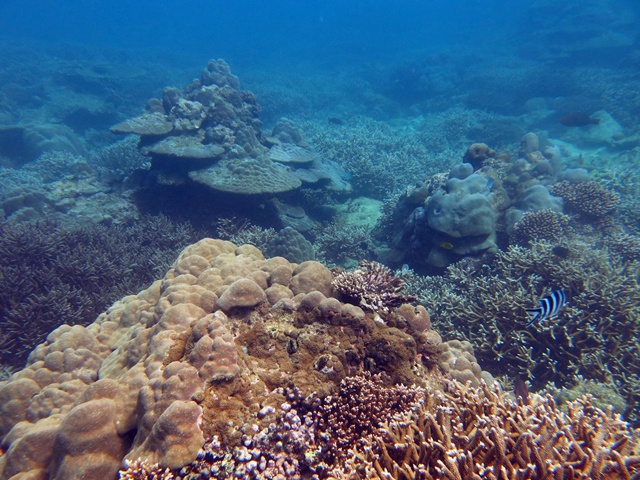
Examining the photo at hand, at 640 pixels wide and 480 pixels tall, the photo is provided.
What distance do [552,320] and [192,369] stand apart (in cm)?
534

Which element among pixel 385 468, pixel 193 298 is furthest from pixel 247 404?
pixel 193 298

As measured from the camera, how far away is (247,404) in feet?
8.43

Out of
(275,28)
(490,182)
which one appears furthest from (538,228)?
(275,28)

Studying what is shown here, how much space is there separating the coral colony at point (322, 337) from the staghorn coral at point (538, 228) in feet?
0.15

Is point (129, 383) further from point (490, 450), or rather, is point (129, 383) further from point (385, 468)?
point (490, 450)

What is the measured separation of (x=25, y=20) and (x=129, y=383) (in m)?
108

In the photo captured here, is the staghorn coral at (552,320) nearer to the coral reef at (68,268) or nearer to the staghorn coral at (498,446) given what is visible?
the staghorn coral at (498,446)

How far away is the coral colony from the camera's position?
2.25m

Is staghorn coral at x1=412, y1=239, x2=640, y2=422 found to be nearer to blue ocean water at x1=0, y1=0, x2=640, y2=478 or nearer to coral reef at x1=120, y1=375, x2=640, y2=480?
blue ocean water at x1=0, y1=0, x2=640, y2=478

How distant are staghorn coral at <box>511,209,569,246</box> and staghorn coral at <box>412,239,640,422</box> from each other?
80cm

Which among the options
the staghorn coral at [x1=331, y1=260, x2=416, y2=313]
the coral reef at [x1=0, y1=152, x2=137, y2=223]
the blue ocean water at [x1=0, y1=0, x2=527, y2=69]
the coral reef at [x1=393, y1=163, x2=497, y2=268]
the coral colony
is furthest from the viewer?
the blue ocean water at [x1=0, y1=0, x2=527, y2=69]

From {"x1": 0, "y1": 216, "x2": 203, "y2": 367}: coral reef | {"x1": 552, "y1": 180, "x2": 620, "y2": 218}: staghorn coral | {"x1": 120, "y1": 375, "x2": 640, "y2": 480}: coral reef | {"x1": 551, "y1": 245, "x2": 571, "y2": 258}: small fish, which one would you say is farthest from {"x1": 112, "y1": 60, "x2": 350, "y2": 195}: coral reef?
{"x1": 120, "y1": 375, "x2": 640, "y2": 480}: coral reef

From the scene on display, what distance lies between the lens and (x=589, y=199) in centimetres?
874

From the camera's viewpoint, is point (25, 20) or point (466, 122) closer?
point (466, 122)
